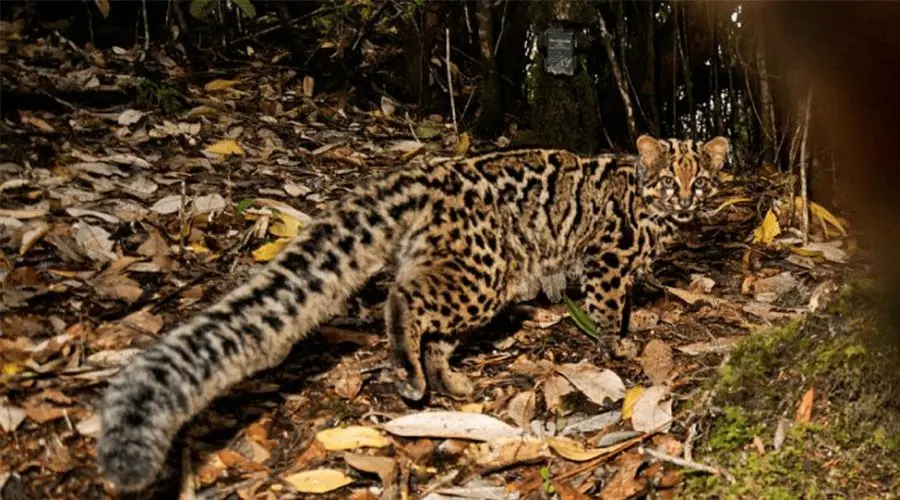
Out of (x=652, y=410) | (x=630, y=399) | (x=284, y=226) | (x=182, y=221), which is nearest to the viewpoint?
(x=652, y=410)

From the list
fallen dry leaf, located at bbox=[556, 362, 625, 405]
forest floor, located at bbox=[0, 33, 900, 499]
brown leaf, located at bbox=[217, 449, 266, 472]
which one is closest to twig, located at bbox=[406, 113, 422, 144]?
forest floor, located at bbox=[0, 33, 900, 499]

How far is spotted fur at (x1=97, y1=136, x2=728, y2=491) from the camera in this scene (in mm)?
4066

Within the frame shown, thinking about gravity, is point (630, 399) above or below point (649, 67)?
below

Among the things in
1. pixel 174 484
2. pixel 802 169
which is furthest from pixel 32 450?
pixel 802 169

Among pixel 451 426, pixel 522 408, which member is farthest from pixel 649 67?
pixel 451 426

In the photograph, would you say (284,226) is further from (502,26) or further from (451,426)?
(502,26)

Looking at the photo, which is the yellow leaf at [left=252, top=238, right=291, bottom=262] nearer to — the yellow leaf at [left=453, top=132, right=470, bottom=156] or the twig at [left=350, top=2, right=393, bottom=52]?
the yellow leaf at [left=453, top=132, right=470, bottom=156]

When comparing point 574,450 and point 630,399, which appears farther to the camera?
point 630,399

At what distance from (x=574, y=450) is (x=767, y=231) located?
3444 millimetres

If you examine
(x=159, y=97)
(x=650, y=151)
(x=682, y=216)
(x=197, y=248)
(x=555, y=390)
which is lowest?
(x=555, y=390)

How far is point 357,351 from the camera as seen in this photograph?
5.65 metres

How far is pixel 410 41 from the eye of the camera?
9.30 metres

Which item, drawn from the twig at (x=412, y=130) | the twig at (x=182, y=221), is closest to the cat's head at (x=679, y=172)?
the twig at (x=182, y=221)

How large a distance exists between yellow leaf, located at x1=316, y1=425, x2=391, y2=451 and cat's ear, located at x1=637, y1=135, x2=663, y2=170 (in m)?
2.31
